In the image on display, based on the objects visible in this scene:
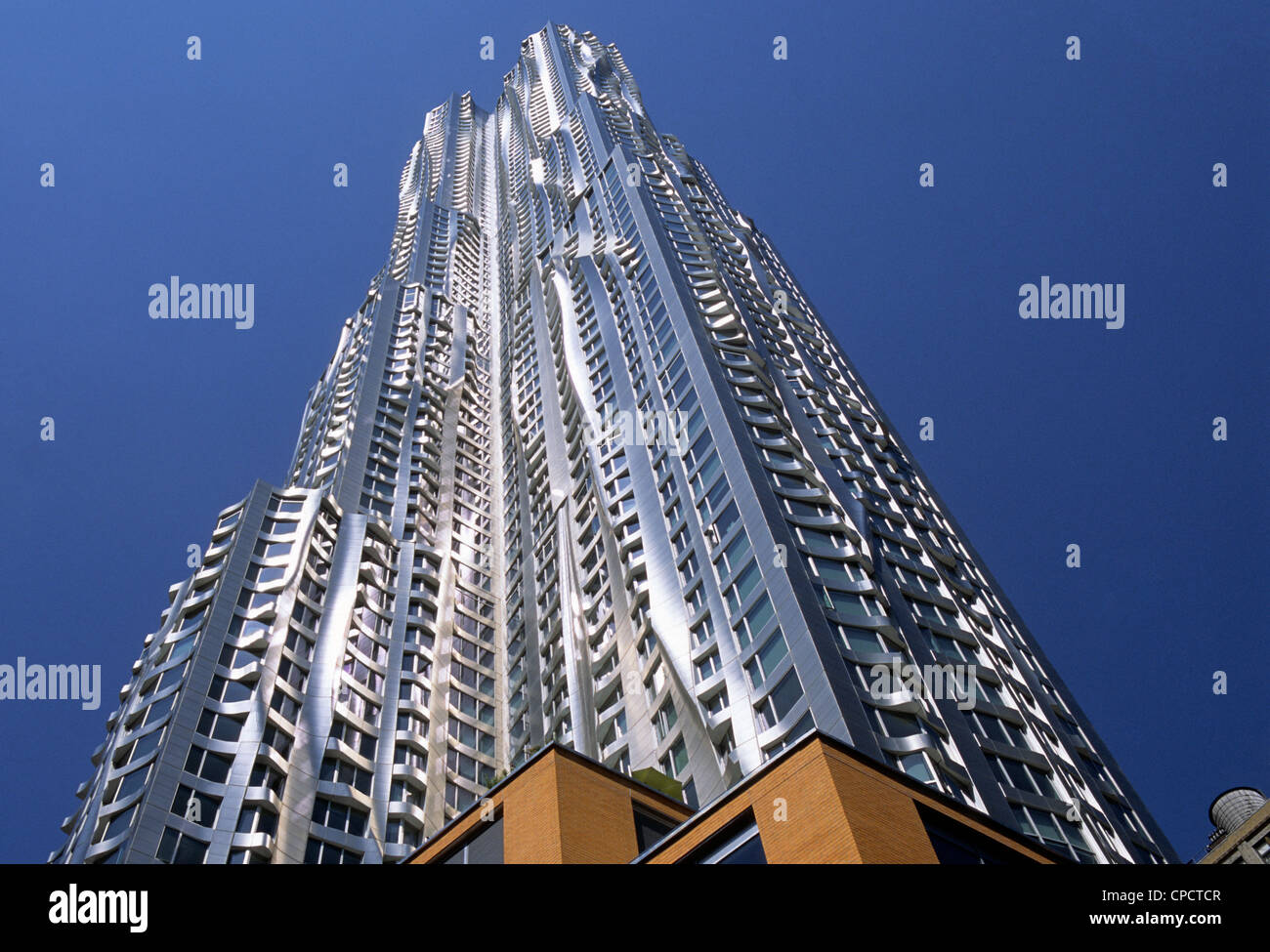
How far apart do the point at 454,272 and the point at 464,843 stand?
4100 inches

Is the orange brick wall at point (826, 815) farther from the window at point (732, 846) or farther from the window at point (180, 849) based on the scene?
the window at point (180, 849)

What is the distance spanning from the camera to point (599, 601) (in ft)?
197

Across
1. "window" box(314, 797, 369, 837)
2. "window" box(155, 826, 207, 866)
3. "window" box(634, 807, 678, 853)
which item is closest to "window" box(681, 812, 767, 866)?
"window" box(634, 807, 678, 853)

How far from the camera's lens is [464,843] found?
32.0 meters

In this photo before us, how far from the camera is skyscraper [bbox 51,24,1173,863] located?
1655 inches

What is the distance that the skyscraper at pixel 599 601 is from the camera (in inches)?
1655

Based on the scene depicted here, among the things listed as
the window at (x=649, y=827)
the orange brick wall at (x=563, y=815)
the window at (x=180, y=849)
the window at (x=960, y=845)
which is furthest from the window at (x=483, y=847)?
the window at (x=180, y=849)

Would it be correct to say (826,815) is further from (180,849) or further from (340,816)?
(340,816)

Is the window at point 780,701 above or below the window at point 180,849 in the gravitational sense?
above

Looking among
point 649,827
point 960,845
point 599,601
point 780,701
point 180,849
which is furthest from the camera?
point 599,601

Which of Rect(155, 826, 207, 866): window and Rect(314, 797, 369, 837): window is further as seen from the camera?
Rect(314, 797, 369, 837): window

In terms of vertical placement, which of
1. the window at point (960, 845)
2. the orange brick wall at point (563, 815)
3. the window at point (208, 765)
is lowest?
the window at point (208, 765)

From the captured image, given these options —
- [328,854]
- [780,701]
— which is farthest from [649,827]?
[328,854]

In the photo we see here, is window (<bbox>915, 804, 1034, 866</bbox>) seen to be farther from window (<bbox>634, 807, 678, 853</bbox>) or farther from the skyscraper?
the skyscraper
